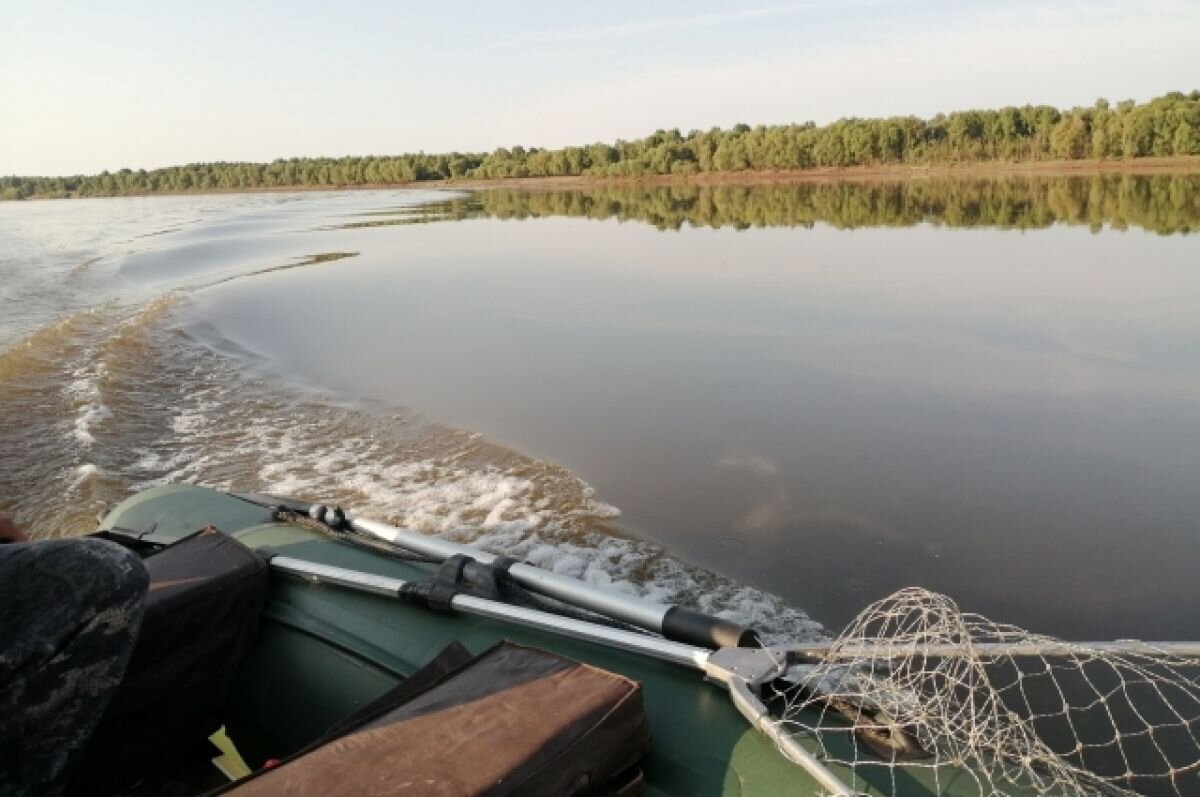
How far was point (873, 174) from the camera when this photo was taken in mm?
51656

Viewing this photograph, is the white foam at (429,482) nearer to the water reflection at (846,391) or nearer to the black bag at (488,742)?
the water reflection at (846,391)

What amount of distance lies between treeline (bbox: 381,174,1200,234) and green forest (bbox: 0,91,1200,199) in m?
6.11

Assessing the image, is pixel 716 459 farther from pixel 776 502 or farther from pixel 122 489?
pixel 122 489

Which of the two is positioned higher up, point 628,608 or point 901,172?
point 901,172

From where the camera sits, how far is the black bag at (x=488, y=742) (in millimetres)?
1488

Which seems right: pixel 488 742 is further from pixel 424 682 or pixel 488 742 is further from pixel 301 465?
pixel 301 465

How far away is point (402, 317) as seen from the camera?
1093 cm

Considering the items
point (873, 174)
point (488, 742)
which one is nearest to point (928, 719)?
point (488, 742)

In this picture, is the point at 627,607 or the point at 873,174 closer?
the point at 627,607

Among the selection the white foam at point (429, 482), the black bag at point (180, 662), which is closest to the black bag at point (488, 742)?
the black bag at point (180, 662)

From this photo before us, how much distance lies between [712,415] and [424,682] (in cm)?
440

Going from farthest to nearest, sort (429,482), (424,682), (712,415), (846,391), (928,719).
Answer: (846,391)
(712,415)
(429,482)
(424,682)
(928,719)

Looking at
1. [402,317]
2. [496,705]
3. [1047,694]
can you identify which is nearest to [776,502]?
[1047,694]

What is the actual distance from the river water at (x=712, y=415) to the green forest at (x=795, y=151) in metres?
34.2
